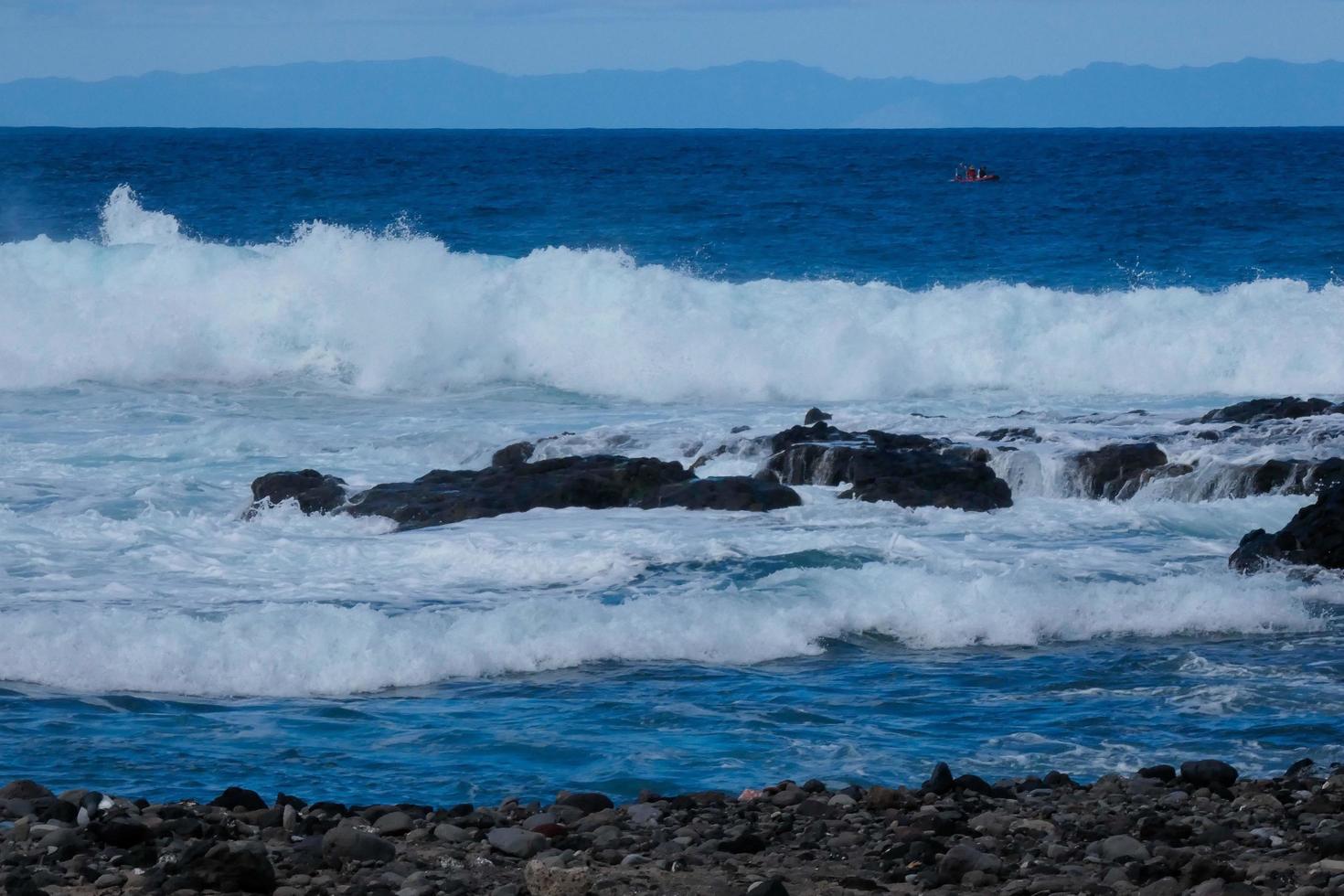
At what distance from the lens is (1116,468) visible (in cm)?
1416

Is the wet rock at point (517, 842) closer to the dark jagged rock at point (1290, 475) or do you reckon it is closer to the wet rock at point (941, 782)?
the wet rock at point (941, 782)

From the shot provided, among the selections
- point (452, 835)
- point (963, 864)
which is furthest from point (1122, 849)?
point (452, 835)

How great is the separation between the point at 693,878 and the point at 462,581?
5.82 metres

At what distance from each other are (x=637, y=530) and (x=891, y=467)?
256cm

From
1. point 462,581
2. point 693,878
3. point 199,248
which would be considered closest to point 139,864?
point 693,878

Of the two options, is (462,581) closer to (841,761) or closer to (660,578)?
(660,578)

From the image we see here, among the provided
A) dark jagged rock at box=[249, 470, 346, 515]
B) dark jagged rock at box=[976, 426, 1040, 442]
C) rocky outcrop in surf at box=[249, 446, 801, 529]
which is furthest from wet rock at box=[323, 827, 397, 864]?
dark jagged rock at box=[976, 426, 1040, 442]

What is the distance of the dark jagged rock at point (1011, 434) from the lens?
49.5 ft

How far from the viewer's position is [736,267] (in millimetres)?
31750

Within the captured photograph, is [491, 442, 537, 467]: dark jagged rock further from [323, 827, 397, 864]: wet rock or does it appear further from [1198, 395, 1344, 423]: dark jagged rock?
[323, 827, 397, 864]: wet rock

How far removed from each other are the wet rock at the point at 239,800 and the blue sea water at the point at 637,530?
23.0 inches

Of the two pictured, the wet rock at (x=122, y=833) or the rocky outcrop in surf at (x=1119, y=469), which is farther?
the rocky outcrop in surf at (x=1119, y=469)

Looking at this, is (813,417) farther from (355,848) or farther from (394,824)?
(355,848)

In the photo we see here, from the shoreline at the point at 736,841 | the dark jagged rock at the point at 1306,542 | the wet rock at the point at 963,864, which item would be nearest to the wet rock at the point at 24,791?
the shoreline at the point at 736,841
